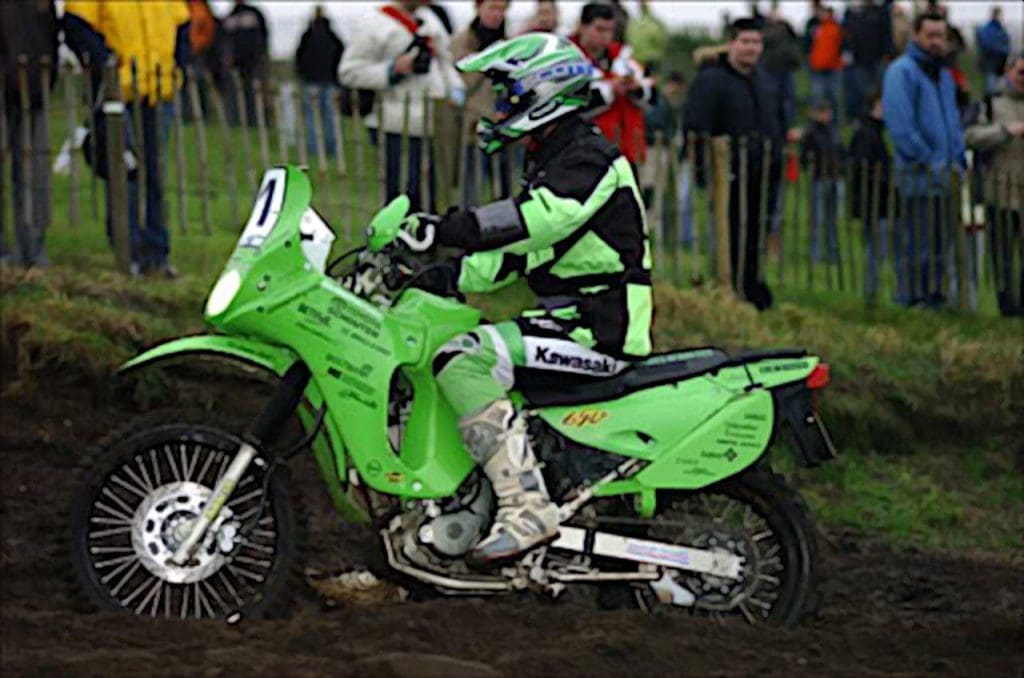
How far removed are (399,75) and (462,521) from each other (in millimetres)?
6125

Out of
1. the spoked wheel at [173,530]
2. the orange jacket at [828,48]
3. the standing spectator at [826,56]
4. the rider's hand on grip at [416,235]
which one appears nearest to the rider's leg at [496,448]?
the rider's hand on grip at [416,235]

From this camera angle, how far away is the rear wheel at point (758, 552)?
887cm

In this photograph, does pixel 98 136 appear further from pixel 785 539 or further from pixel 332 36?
pixel 332 36

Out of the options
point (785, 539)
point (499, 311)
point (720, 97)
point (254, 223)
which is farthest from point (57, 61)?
point (785, 539)

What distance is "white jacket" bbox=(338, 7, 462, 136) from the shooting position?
47.5ft

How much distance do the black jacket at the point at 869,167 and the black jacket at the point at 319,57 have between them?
20.0ft

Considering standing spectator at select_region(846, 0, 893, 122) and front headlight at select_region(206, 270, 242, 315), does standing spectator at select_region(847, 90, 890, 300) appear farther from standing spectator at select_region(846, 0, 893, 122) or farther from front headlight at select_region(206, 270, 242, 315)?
front headlight at select_region(206, 270, 242, 315)

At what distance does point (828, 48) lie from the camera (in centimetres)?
2581

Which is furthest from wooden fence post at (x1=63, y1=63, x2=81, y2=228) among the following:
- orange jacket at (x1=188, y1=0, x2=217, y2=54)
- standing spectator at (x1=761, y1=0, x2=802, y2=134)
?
standing spectator at (x1=761, y1=0, x2=802, y2=134)

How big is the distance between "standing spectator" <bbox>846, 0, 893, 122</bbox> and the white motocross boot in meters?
17.0

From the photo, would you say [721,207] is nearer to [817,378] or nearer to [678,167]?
[678,167]

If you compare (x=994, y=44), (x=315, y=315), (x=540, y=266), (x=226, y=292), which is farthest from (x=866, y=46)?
(x=226, y=292)

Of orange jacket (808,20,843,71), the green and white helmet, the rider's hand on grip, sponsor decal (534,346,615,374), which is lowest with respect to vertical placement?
sponsor decal (534,346,615,374)

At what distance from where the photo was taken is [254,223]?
8.58m
